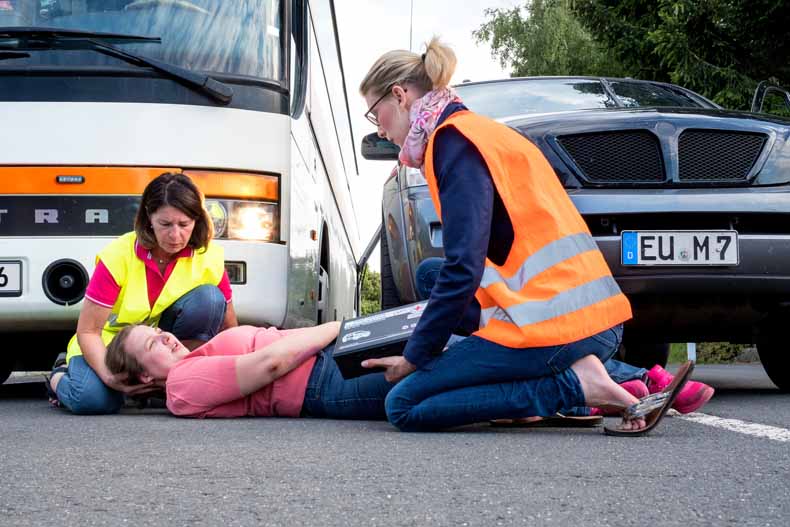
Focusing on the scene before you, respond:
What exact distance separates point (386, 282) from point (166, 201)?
149 centimetres

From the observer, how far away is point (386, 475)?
281 cm

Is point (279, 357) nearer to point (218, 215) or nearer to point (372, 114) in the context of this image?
point (372, 114)

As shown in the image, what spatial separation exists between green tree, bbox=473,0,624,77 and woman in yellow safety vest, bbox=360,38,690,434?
25.7 metres

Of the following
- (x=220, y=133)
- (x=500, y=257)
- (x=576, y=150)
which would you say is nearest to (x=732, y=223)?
(x=576, y=150)

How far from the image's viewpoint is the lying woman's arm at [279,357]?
429 cm

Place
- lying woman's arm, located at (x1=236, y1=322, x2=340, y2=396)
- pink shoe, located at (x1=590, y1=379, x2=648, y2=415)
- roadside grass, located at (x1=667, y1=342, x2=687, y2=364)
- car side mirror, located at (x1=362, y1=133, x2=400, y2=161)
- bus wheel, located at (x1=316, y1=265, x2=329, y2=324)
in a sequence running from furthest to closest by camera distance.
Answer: roadside grass, located at (x1=667, y1=342, x2=687, y2=364), bus wheel, located at (x1=316, y1=265, x2=329, y2=324), car side mirror, located at (x1=362, y1=133, x2=400, y2=161), lying woman's arm, located at (x1=236, y1=322, x2=340, y2=396), pink shoe, located at (x1=590, y1=379, x2=648, y2=415)

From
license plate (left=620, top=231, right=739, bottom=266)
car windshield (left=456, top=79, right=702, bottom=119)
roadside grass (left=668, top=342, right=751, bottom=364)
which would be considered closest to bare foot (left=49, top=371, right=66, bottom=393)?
car windshield (left=456, top=79, right=702, bottom=119)

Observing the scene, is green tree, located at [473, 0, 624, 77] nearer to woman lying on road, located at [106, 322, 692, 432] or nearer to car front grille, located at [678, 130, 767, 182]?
car front grille, located at [678, 130, 767, 182]

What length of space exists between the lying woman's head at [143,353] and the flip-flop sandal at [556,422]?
1286 mm

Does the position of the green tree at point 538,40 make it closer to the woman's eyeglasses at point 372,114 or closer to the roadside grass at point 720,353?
the roadside grass at point 720,353

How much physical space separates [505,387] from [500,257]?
1.40 ft

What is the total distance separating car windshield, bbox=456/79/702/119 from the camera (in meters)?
5.83

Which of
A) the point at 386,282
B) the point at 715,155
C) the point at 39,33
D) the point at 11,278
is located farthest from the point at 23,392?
the point at 715,155

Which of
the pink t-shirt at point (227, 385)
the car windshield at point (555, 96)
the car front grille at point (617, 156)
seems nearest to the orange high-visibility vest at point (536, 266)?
the pink t-shirt at point (227, 385)
